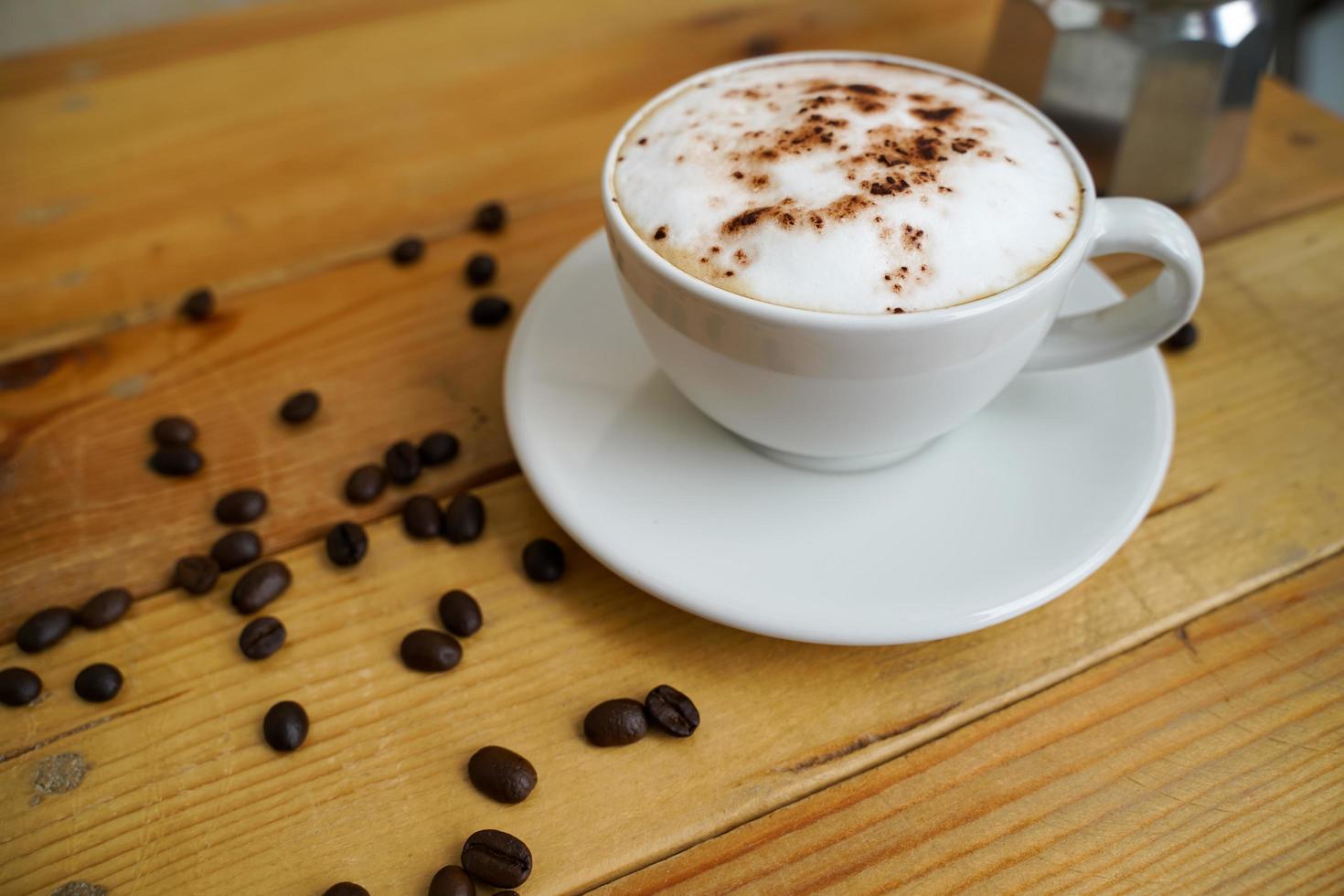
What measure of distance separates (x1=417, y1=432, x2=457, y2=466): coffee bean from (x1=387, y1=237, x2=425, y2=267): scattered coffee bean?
324 mm

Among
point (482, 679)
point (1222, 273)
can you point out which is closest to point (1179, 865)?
point (482, 679)

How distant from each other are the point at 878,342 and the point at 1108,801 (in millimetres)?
382

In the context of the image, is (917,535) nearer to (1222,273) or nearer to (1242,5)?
(1222,273)

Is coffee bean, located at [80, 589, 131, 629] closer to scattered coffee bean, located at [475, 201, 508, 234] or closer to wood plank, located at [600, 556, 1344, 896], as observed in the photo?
wood plank, located at [600, 556, 1344, 896]

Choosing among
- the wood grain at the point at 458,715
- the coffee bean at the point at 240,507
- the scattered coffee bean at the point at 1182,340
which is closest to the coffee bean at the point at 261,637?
the wood grain at the point at 458,715

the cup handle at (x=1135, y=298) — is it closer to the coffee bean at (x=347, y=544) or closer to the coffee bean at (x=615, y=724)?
the coffee bean at (x=615, y=724)

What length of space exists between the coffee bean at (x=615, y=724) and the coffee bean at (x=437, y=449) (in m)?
0.34

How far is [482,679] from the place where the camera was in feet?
2.78

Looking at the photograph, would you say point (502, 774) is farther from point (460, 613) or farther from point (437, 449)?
point (437, 449)

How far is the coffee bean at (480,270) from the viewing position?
3.99 ft

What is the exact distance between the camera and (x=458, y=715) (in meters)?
0.82

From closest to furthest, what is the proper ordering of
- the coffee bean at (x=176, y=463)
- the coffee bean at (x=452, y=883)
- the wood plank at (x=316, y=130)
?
the coffee bean at (x=452, y=883)
the coffee bean at (x=176, y=463)
the wood plank at (x=316, y=130)

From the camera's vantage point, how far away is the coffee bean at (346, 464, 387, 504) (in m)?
0.99

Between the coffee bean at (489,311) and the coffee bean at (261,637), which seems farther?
the coffee bean at (489,311)
